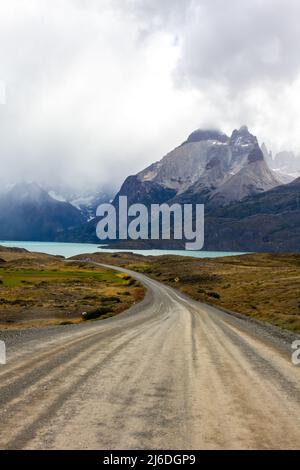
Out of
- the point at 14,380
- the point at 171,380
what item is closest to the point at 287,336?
the point at 171,380

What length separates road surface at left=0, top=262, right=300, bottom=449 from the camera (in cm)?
857

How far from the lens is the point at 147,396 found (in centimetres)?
1159

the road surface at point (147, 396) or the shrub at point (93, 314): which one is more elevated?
the road surface at point (147, 396)

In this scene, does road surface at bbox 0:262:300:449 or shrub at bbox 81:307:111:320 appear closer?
road surface at bbox 0:262:300:449

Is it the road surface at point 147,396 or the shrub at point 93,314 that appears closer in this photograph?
the road surface at point 147,396

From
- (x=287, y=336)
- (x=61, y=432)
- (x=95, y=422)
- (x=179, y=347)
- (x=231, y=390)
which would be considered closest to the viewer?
(x=61, y=432)

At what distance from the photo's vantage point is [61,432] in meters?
8.73

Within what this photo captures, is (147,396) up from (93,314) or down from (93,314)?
up

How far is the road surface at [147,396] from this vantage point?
28.1ft

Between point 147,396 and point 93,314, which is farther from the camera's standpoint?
point 93,314

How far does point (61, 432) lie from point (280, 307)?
4484cm

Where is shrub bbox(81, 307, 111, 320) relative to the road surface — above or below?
below
